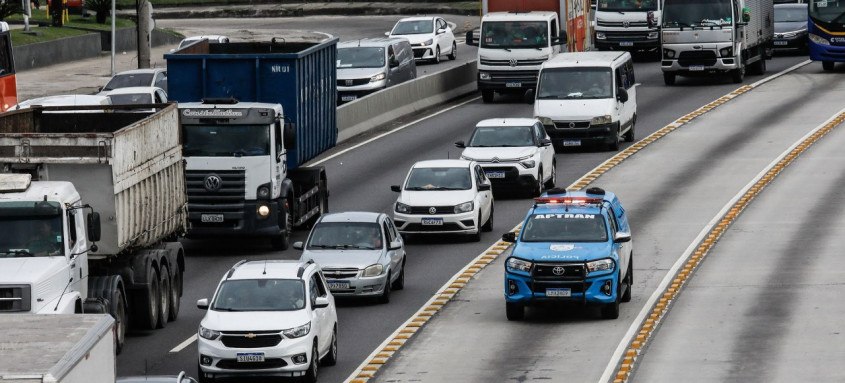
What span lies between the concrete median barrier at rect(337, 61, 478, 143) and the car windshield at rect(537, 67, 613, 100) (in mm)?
→ 6343

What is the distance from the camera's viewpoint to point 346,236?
3278 centimetres

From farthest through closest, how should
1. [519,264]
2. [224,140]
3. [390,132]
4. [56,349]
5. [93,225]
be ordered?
[390,132] → [224,140] → [519,264] → [93,225] → [56,349]

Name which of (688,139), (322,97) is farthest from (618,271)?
(688,139)

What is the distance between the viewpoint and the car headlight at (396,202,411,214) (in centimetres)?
3809

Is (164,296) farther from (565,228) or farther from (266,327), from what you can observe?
(565,228)

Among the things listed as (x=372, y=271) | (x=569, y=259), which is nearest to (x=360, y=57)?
(x=372, y=271)

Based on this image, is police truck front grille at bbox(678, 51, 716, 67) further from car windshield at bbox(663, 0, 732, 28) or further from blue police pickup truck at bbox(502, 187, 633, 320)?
blue police pickup truck at bbox(502, 187, 633, 320)

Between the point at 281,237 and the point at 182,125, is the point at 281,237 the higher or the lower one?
the lower one

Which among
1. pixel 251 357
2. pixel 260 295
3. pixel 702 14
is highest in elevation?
pixel 702 14

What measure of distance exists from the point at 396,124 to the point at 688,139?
9.32 m

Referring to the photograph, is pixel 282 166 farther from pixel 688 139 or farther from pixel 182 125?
pixel 688 139

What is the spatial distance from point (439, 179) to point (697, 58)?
22.6m

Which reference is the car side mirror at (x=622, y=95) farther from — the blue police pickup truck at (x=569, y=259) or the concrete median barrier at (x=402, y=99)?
the blue police pickup truck at (x=569, y=259)

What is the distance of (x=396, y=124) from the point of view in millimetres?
55562
